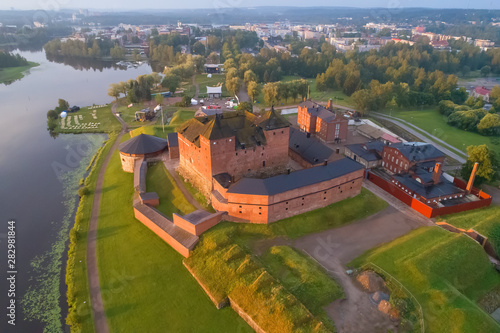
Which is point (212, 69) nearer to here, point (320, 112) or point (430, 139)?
point (320, 112)

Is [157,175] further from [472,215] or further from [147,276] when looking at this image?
A: [472,215]

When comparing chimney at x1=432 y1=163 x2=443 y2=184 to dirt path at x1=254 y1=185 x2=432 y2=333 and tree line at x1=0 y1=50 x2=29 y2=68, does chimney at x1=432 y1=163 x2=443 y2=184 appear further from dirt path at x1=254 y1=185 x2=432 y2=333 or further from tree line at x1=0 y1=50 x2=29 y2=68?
tree line at x1=0 y1=50 x2=29 y2=68

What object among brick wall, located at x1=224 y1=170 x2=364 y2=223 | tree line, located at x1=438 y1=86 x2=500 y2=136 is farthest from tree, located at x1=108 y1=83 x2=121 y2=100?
tree line, located at x1=438 y1=86 x2=500 y2=136

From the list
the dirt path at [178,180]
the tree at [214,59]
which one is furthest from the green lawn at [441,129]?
the tree at [214,59]

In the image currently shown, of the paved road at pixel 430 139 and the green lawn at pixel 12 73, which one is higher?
the green lawn at pixel 12 73

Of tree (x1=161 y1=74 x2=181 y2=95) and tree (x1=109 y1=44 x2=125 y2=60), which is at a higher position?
tree (x1=161 y1=74 x2=181 y2=95)

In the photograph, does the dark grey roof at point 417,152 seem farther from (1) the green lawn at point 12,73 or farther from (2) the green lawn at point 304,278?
(1) the green lawn at point 12,73
